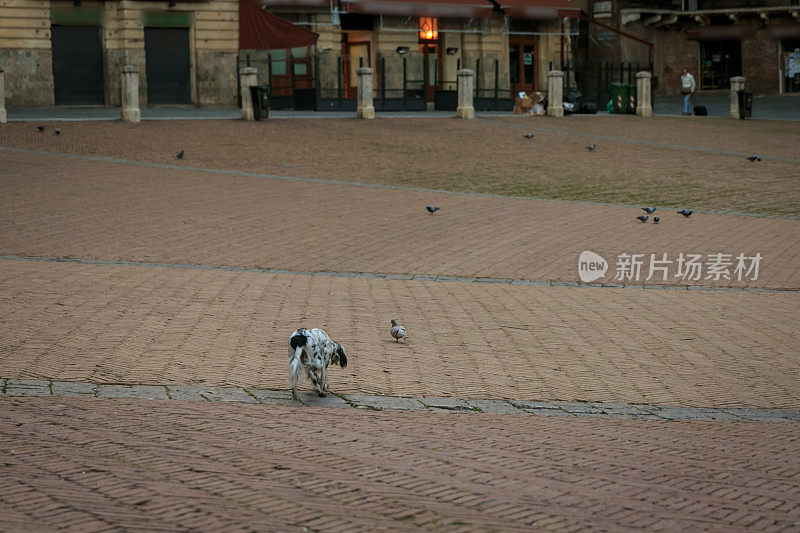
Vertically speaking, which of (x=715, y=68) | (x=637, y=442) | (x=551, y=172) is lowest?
(x=637, y=442)

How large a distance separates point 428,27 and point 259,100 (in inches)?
566

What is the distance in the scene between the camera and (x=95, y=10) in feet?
112

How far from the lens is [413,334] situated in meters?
8.91

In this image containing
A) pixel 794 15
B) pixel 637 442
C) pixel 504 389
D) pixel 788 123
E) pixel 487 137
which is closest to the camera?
pixel 637 442

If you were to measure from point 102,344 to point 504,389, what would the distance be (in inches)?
122

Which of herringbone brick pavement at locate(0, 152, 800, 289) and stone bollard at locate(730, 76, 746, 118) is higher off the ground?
stone bollard at locate(730, 76, 746, 118)

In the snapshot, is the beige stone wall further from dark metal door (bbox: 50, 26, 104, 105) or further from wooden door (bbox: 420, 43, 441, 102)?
wooden door (bbox: 420, 43, 441, 102)

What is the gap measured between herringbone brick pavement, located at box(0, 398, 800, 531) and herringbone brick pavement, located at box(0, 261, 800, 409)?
0.85 meters

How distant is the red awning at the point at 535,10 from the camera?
39.6 meters

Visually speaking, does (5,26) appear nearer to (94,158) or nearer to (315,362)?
(94,158)

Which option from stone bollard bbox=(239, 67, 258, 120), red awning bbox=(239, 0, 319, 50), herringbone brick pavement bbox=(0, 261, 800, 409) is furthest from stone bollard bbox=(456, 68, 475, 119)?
herringbone brick pavement bbox=(0, 261, 800, 409)

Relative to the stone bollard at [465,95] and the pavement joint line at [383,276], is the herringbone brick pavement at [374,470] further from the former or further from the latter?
the stone bollard at [465,95]

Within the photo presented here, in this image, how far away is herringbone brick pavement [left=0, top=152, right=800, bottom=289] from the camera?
1230 cm

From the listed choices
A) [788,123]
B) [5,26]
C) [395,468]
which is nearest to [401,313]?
[395,468]
